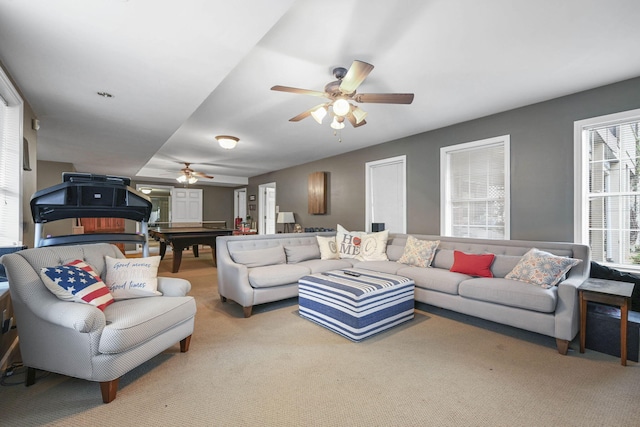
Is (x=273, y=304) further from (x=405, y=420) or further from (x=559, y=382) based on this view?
(x=559, y=382)

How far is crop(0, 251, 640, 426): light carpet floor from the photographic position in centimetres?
159

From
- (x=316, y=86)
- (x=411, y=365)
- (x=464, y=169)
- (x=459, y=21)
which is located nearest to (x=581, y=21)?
(x=459, y=21)

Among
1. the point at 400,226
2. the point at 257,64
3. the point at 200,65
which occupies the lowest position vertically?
the point at 400,226

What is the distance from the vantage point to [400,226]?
5.03m

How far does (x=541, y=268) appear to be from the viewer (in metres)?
2.70

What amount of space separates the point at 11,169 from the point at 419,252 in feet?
14.0

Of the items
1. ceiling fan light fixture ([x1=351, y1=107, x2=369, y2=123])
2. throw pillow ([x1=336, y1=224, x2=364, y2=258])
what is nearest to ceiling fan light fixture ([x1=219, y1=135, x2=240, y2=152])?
throw pillow ([x1=336, y1=224, x2=364, y2=258])

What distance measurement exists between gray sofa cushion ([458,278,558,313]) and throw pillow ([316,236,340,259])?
188 cm

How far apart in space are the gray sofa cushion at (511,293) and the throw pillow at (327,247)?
1.88m

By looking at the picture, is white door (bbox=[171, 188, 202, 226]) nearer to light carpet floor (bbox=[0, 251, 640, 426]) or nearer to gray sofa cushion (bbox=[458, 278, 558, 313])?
light carpet floor (bbox=[0, 251, 640, 426])

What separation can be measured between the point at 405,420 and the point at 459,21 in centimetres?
252

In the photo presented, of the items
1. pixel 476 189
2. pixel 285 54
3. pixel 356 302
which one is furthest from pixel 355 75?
pixel 476 189

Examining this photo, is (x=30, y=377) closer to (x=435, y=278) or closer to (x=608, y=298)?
(x=435, y=278)

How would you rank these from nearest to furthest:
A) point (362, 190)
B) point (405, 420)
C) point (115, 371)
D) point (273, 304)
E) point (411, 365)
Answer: point (405, 420)
point (115, 371)
point (411, 365)
point (273, 304)
point (362, 190)
